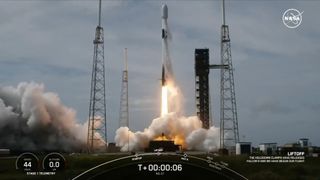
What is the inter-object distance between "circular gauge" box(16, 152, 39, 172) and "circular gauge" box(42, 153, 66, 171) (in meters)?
1.48

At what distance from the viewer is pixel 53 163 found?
6106cm

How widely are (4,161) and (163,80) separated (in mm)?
77422

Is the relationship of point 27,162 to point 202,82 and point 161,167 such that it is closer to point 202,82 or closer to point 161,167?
point 161,167

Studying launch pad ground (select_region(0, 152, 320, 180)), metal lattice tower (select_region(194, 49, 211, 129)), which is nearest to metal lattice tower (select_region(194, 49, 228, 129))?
metal lattice tower (select_region(194, 49, 211, 129))

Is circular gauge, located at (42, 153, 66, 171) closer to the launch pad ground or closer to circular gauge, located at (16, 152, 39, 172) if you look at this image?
the launch pad ground

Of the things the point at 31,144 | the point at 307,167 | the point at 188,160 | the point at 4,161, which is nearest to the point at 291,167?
the point at 307,167

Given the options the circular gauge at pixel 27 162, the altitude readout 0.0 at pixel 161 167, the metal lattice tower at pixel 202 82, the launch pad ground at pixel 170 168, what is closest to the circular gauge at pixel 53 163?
the launch pad ground at pixel 170 168

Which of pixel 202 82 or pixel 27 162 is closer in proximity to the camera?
pixel 27 162

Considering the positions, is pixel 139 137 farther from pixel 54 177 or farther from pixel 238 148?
pixel 54 177

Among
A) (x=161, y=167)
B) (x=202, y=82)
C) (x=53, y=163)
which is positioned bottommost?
(x=161, y=167)

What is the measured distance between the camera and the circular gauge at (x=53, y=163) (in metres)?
60.2

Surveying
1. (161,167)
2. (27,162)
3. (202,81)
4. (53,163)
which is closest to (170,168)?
(161,167)

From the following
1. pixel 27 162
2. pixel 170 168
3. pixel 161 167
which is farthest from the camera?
pixel 27 162

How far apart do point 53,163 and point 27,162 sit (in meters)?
5.61
